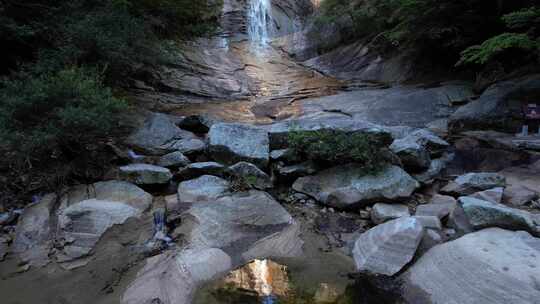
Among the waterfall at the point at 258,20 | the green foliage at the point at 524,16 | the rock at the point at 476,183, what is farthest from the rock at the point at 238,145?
the waterfall at the point at 258,20

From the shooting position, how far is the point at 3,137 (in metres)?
3.92

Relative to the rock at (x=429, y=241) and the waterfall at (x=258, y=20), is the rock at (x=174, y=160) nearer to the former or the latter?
the rock at (x=429, y=241)

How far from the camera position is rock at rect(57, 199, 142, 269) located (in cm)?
362

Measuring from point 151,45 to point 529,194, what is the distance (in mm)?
6895

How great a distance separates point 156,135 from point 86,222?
2383 millimetres

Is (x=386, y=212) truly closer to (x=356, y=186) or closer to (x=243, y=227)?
(x=356, y=186)

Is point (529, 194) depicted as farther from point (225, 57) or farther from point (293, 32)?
point (293, 32)

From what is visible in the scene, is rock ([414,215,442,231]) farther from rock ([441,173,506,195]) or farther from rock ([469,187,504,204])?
rock ([441,173,506,195])

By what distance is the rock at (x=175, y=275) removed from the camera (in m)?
2.97

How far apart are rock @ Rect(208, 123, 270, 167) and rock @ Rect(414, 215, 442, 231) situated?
2.37 m

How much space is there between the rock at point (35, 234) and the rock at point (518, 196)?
524cm

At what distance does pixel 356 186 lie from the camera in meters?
4.48

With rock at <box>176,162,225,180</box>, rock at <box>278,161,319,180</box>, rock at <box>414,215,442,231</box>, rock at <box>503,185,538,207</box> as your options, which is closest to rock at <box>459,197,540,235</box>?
rock at <box>414,215,442,231</box>

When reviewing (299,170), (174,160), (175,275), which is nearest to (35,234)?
(175,275)
